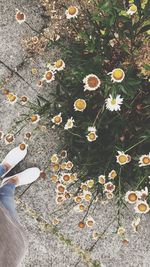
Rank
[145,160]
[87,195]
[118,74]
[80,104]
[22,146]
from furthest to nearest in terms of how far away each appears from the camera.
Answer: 1. [22,146]
2. [87,195]
3. [80,104]
4. [145,160]
5. [118,74]

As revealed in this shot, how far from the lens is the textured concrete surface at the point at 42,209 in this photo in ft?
8.39

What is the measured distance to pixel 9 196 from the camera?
2400 mm

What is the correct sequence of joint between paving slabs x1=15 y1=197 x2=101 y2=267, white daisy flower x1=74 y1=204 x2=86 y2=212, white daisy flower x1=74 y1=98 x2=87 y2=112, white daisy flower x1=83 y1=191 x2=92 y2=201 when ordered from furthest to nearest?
joint between paving slabs x1=15 y1=197 x2=101 y2=267 → white daisy flower x1=74 y1=204 x2=86 y2=212 → white daisy flower x1=83 y1=191 x2=92 y2=201 → white daisy flower x1=74 y1=98 x2=87 y2=112

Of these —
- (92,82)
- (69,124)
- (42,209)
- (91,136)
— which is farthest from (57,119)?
(42,209)

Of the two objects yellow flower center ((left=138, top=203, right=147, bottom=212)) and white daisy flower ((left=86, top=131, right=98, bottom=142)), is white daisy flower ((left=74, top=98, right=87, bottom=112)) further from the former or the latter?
yellow flower center ((left=138, top=203, right=147, bottom=212))

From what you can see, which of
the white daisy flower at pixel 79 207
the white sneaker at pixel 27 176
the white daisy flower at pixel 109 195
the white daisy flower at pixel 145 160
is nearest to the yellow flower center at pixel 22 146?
the white sneaker at pixel 27 176

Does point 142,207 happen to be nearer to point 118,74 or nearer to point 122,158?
point 122,158

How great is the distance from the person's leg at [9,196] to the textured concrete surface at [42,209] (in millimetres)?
153

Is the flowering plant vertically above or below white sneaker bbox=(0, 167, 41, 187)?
above

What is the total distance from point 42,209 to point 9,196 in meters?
0.29

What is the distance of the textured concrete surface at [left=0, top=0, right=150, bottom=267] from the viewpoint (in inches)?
101

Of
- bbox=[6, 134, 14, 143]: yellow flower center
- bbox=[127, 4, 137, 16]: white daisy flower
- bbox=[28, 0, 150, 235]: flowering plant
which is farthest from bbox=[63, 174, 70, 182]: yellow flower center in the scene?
bbox=[127, 4, 137, 16]: white daisy flower

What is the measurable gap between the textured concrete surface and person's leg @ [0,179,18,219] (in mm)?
153

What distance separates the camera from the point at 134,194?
6.75 ft
